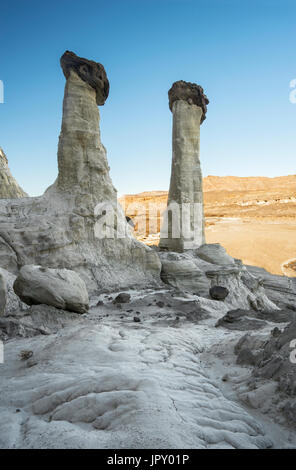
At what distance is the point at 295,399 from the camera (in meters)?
2.16

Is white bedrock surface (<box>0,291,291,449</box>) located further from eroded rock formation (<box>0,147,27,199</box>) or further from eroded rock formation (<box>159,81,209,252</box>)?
eroded rock formation (<box>0,147,27,199</box>)

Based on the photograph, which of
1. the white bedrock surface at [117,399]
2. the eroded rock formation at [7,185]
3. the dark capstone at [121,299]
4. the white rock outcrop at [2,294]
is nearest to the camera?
the white bedrock surface at [117,399]

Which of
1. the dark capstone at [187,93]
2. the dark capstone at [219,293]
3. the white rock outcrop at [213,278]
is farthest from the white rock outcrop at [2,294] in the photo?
the dark capstone at [187,93]

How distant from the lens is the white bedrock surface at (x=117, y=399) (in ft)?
5.70

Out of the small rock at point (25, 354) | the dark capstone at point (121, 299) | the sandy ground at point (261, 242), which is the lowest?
the sandy ground at point (261, 242)

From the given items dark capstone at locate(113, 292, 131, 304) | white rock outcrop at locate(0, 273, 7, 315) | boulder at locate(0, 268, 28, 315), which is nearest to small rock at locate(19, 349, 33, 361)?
white rock outcrop at locate(0, 273, 7, 315)

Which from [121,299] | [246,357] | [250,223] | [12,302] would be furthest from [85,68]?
[250,223]

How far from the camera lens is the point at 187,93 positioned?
450 inches

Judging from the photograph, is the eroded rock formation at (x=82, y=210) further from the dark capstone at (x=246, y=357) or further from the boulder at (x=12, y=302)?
the dark capstone at (x=246, y=357)

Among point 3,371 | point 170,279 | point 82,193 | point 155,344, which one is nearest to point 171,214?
point 170,279

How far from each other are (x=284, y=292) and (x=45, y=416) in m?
11.3

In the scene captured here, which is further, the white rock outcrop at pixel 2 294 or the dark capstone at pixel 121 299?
the dark capstone at pixel 121 299

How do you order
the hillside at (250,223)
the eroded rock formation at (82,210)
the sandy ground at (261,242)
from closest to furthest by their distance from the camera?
the eroded rock formation at (82,210)
the sandy ground at (261,242)
the hillside at (250,223)

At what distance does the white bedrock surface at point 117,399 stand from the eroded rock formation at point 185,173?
7615 mm
